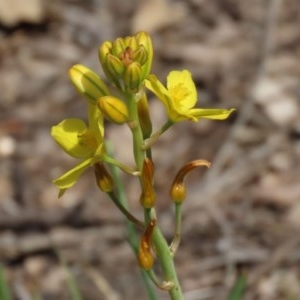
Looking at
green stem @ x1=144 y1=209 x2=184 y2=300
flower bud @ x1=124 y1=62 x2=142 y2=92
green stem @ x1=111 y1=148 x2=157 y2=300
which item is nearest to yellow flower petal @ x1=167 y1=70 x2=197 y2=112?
flower bud @ x1=124 y1=62 x2=142 y2=92

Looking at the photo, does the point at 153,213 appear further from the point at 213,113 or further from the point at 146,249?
the point at 213,113

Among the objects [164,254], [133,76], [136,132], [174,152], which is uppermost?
[133,76]

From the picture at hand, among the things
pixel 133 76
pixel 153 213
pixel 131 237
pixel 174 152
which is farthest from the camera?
pixel 174 152

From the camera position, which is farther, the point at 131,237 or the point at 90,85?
the point at 131,237

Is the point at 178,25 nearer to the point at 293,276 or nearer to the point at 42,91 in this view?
the point at 42,91

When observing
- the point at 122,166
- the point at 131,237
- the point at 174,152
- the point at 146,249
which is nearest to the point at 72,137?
the point at 122,166

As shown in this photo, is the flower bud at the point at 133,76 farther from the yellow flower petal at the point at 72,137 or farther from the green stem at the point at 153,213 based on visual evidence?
the yellow flower petal at the point at 72,137

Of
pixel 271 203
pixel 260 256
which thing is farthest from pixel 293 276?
pixel 271 203

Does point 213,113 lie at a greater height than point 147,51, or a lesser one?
lesser
